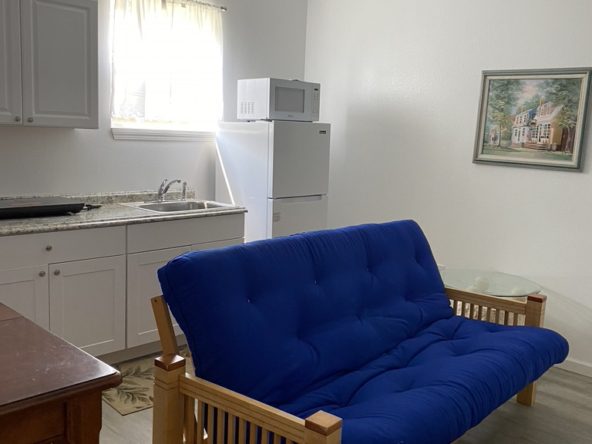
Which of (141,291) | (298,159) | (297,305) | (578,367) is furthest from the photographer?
(298,159)

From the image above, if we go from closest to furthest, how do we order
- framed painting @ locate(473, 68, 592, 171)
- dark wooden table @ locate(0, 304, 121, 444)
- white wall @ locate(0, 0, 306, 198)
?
dark wooden table @ locate(0, 304, 121, 444)
white wall @ locate(0, 0, 306, 198)
framed painting @ locate(473, 68, 592, 171)

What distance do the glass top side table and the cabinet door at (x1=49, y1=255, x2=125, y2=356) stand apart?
1.95 metres

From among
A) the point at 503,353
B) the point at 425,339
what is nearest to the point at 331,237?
the point at 425,339

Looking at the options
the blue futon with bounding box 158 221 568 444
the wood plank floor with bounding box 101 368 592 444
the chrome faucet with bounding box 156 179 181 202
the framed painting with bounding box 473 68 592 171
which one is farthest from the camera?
the chrome faucet with bounding box 156 179 181 202

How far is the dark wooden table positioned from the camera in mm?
A: 1109

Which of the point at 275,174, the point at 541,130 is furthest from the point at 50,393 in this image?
the point at 541,130

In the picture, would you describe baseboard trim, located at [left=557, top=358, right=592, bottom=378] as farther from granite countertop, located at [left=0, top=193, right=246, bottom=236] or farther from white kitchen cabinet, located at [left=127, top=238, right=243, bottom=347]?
white kitchen cabinet, located at [left=127, top=238, right=243, bottom=347]

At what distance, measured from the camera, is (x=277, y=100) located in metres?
4.09

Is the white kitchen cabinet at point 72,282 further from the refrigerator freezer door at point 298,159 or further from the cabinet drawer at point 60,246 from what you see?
the refrigerator freezer door at point 298,159

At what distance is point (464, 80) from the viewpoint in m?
4.14

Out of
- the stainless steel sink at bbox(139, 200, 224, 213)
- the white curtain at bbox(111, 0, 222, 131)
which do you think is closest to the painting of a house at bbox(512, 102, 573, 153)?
the stainless steel sink at bbox(139, 200, 224, 213)

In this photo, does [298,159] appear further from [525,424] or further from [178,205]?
[525,424]

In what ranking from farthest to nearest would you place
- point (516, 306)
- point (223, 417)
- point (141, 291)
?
point (141, 291) < point (516, 306) < point (223, 417)

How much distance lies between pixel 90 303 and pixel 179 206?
1.07 m
